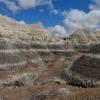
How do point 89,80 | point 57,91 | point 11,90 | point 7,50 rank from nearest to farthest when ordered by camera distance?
1. point 57,91
2. point 11,90
3. point 89,80
4. point 7,50

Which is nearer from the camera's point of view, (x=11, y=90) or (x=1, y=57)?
(x=11, y=90)

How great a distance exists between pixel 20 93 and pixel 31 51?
169 ft

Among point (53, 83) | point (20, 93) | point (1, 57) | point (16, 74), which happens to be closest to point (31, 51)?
point (1, 57)


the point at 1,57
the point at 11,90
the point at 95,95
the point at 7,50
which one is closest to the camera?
the point at 95,95

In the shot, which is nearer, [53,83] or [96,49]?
[53,83]

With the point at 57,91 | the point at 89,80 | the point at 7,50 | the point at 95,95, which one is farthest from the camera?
the point at 7,50

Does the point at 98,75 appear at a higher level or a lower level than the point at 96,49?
lower

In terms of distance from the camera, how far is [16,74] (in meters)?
60.0

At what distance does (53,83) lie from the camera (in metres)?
54.1

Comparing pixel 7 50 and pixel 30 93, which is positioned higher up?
pixel 7 50

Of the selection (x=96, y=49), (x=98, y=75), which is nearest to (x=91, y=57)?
(x=96, y=49)

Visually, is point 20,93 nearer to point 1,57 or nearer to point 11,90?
point 11,90

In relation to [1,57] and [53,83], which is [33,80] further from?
[1,57]

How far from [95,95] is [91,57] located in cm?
1859
